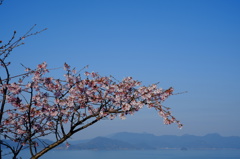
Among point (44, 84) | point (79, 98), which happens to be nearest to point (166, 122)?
point (79, 98)

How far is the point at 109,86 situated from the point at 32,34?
Answer: 3242mm

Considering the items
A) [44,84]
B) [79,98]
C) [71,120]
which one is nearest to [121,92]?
[79,98]

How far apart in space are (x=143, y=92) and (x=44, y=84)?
256 cm

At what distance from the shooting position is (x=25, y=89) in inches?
251

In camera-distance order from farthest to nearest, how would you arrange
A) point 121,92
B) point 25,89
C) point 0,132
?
1. point 121,92
2. point 25,89
3. point 0,132

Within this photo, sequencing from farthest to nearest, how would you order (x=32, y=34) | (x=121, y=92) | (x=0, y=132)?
(x=121, y=92) → (x=0, y=132) → (x=32, y=34)

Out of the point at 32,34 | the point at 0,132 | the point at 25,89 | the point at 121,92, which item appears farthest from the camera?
the point at 121,92

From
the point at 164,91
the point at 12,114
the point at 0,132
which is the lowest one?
the point at 0,132

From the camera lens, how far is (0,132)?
5.80 meters

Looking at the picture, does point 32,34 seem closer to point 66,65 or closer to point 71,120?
point 71,120

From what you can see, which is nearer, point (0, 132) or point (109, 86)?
point (0, 132)

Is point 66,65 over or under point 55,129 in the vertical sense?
over

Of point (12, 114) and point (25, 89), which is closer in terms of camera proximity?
point (25, 89)

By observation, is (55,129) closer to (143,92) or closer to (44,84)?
(44,84)
